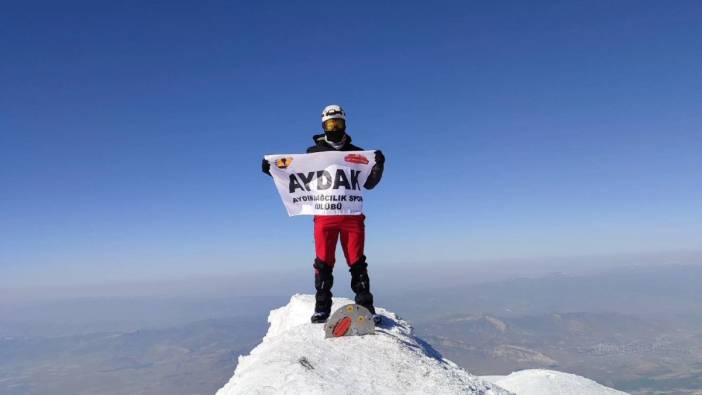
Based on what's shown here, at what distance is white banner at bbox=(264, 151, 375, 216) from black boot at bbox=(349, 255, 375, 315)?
3.49 feet

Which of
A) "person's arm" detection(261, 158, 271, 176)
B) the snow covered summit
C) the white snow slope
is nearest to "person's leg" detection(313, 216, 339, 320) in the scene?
the white snow slope

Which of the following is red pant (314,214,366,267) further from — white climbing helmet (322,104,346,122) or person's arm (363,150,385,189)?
white climbing helmet (322,104,346,122)

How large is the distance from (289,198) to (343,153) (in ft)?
4.96

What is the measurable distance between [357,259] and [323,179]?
68.9 inches

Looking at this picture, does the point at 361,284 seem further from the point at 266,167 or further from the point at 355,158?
the point at 266,167

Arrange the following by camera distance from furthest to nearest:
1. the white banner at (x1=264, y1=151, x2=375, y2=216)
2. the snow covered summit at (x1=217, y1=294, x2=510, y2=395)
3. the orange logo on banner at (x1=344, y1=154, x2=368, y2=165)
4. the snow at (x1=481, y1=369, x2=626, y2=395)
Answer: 1. the snow at (x1=481, y1=369, x2=626, y2=395)
2. the orange logo on banner at (x1=344, y1=154, x2=368, y2=165)
3. the white banner at (x1=264, y1=151, x2=375, y2=216)
4. the snow covered summit at (x1=217, y1=294, x2=510, y2=395)

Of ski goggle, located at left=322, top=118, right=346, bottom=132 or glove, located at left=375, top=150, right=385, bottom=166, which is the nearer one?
ski goggle, located at left=322, top=118, right=346, bottom=132

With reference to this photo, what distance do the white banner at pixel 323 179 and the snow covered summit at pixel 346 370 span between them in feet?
7.99

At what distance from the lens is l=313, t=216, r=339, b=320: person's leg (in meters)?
8.25

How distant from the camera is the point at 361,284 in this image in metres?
8.27

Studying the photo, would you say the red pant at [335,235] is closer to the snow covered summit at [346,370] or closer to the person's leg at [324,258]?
the person's leg at [324,258]

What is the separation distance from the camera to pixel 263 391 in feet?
15.3

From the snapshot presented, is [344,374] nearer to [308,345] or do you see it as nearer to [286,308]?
[308,345]

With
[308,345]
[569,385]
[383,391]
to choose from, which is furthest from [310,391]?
[569,385]
